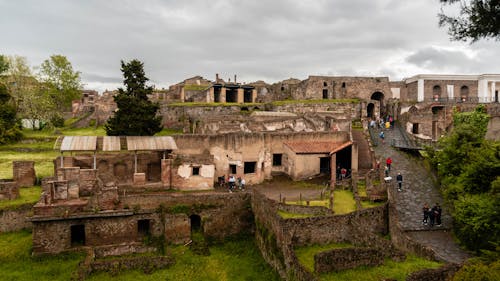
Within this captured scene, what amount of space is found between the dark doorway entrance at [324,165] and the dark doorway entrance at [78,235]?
46.3 feet

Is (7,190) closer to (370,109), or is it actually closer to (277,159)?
(277,159)

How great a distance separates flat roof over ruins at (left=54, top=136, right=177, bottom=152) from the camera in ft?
71.5

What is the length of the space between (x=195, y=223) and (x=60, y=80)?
106 feet

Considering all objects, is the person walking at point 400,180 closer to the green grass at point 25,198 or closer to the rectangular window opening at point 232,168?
the rectangular window opening at point 232,168

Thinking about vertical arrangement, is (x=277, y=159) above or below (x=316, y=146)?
below

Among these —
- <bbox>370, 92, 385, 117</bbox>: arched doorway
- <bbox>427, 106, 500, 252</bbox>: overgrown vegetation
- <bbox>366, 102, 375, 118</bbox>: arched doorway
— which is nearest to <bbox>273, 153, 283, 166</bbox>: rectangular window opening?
<bbox>427, 106, 500, 252</bbox>: overgrown vegetation

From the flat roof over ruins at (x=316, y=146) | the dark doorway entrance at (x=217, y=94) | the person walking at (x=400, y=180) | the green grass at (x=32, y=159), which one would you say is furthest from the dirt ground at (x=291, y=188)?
the dark doorway entrance at (x=217, y=94)

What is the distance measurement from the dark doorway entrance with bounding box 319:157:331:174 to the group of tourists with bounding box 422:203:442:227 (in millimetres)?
8203

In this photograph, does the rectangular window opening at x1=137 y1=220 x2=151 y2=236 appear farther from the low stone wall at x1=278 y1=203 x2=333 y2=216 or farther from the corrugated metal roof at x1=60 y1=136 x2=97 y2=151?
the low stone wall at x1=278 y1=203 x2=333 y2=216

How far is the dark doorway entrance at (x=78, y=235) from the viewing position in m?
18.9

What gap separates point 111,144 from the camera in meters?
22.6

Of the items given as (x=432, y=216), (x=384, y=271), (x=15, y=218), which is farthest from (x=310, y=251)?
(x=15, y=218)

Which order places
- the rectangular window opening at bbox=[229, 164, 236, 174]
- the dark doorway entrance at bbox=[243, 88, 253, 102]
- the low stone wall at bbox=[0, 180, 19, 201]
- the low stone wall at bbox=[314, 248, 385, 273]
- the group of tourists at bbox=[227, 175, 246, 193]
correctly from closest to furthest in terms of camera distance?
the low stone wall at bbox=[314, 248, 385, 273] → the low stone wall at bbox=[0, 180, 19, 201] → the group of tourists at bbox=[227, 175, 246, 193] → the rectangular window opening at bbox=[229, 164, 236, 174] → the dark doorway entrance at bbox=[243, 88, 253, 102]

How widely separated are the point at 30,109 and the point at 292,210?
3240cm
